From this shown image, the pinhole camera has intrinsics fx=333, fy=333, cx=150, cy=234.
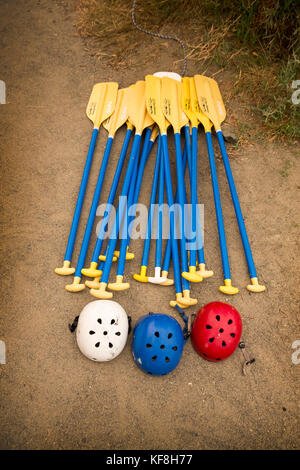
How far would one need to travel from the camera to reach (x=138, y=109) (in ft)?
10.0

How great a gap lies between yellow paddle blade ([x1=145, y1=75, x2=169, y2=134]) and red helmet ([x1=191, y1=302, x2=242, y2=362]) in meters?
1.61

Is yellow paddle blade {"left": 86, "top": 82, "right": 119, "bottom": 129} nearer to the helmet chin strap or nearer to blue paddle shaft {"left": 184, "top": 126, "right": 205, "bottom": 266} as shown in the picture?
blue paddle shaft {"left": 184, "top": 126, "right": 205, "bottom": 266}

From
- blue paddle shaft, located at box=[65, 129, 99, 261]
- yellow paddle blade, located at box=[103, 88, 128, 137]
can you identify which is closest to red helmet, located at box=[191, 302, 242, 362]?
blue paddle shaft, located at box=[65, 129, 99, 261]

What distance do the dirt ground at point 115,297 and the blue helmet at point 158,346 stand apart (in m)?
0.15

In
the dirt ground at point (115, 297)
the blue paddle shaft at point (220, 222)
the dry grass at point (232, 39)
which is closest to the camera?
the dirt ground at point (115, 297)

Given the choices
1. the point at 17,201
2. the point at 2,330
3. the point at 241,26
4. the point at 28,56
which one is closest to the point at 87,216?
the point at 17,201

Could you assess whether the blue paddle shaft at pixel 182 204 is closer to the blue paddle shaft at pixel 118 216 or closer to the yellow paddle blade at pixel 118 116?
the blue paddle shaft at pixel 118 216

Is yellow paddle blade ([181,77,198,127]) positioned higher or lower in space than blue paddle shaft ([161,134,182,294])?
higher

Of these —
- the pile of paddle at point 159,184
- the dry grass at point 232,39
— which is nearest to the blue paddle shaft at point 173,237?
the pile of paddle at point 159,184

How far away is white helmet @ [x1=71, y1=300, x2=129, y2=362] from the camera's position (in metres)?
2.16

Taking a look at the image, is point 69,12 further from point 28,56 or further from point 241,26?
point 241,26

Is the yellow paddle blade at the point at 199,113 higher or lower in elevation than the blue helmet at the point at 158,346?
higher

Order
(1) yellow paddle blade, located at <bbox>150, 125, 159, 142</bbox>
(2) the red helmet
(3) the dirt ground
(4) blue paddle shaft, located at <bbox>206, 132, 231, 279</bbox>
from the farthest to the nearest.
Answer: (1) yellow paddle blade, located at <bbox>150, 125, 159, 142</bbox>
(4) blue paddle shaft, located at <bbox>206, 132, 231, 279</bbox>
(2) the red helmet
(3) the dirt ground

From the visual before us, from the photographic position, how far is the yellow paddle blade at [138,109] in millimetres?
3004
